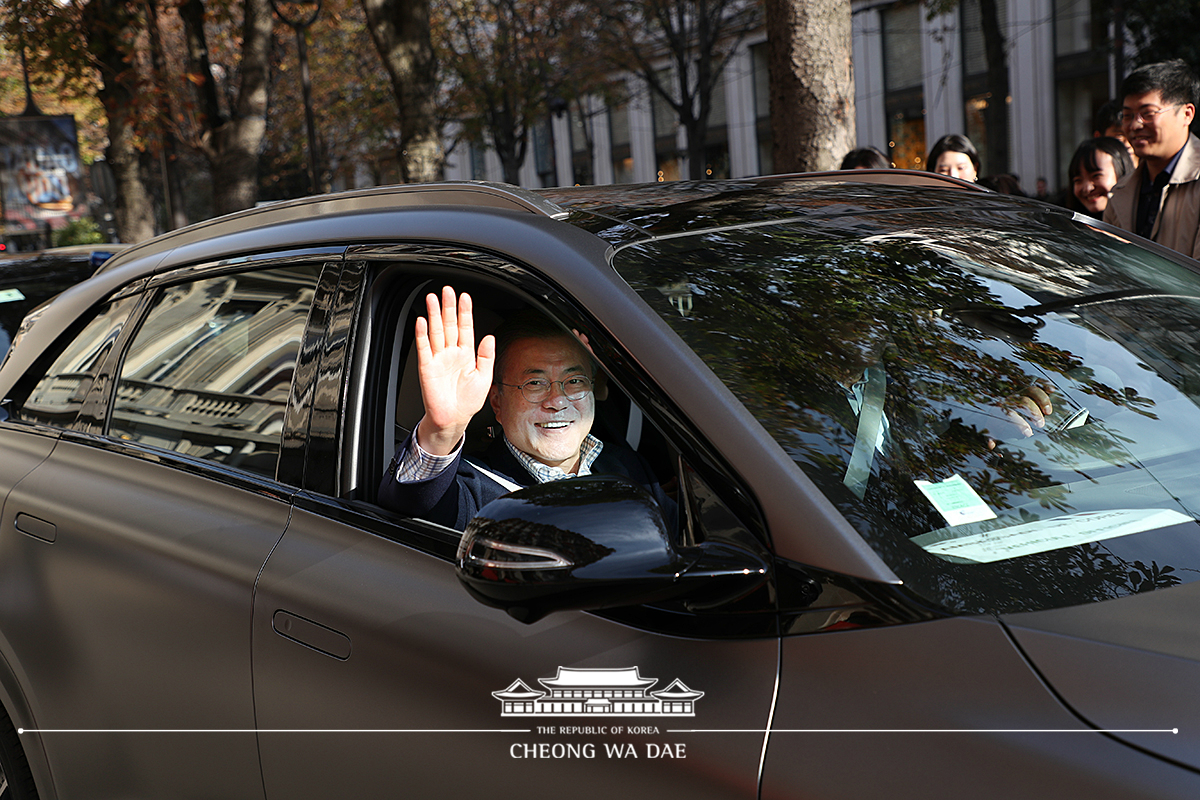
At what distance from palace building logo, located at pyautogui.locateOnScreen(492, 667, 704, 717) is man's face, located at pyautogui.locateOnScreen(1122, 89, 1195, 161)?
14.4 feet

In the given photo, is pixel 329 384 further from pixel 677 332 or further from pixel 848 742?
pixel 848 742

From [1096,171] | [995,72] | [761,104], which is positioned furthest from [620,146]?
[1096,171]

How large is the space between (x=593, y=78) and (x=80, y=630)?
2692 centimetres

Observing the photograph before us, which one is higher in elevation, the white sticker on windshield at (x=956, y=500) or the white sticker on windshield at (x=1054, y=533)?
the white sticker on windshield at (x=956, y=500)

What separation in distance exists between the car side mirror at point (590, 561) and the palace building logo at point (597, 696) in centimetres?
14

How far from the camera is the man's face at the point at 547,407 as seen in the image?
2.42 m

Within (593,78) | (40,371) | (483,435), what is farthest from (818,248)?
(593,78)

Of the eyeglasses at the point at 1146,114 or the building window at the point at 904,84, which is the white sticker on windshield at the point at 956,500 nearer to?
the eyeglasses at the point at 1146,114

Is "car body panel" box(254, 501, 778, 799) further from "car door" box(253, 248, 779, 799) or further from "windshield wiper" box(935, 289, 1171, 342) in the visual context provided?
"windshield wiper" box(935, 289, 1171, 342)

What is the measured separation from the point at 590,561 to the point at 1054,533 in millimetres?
638

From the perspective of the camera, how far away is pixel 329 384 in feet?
7.18

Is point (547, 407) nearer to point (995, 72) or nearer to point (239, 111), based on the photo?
point (239, 111)

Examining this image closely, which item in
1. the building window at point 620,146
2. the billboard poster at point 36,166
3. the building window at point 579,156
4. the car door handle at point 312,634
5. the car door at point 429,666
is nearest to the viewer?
the car door at point 429,666

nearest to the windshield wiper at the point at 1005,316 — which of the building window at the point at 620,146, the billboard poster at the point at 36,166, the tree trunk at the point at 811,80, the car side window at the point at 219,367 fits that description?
the car side window at the point at 219,367
